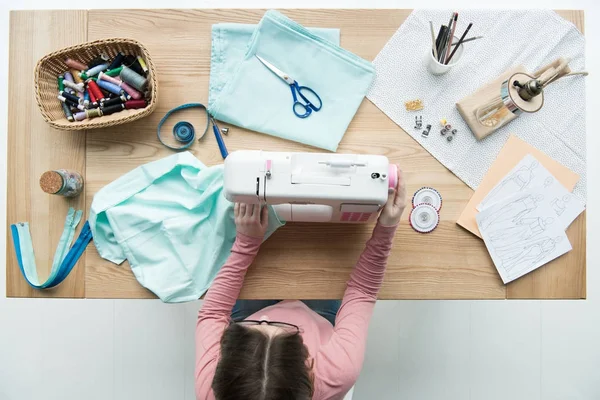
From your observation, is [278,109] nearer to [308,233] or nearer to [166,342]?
[308,233]

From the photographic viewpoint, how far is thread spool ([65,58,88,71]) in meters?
0.91

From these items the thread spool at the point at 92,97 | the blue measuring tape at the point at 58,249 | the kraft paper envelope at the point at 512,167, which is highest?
the thread spool at the point at 92,97

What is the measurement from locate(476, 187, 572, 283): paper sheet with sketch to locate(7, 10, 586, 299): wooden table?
22mm

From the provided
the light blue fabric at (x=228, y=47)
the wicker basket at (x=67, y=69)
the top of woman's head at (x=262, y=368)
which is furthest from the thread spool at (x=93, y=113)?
the top of woman's head at (x=262, y=368)

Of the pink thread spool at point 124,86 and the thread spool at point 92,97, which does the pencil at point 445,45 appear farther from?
the thread spool at point 92,97

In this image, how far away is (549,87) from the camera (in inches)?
37.2

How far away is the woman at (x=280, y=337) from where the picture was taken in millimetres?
666

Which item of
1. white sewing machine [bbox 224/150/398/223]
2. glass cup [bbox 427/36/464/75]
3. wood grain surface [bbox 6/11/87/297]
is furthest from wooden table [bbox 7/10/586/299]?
white sewing machine [bbox 224/150/398/223]

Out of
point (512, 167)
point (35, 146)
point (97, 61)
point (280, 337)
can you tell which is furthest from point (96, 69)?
point (512, 167)

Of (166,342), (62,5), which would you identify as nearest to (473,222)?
(166,342)

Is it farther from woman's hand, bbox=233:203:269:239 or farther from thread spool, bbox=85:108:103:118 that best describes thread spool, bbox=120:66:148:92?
woman's hand, bbox=233:203:269:239

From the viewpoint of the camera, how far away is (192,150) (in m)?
0.94

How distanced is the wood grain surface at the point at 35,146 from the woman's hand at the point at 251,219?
38cm

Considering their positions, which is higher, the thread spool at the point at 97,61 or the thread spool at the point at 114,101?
the thread spool at the point at 97,61
